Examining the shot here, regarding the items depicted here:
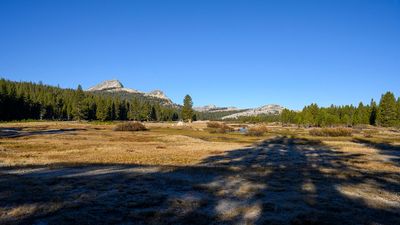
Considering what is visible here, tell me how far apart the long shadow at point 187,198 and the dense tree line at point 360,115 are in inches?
4549

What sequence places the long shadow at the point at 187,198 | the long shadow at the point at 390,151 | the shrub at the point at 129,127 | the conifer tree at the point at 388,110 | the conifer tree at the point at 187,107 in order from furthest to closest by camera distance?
1. the conifer tree at the point at 187,107
2. the conifer tree at the point at 388,110
3. the shrub at the point at 129,127
4. the long shadow at the point at 390,151
5. the long shadow at the point at 187,198

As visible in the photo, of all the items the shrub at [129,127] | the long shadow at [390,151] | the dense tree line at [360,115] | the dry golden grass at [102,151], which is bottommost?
the dry golden grass at [102,151]

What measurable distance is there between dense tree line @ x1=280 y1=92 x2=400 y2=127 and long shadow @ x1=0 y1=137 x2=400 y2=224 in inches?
4549

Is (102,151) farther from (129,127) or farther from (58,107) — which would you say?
(58,107)

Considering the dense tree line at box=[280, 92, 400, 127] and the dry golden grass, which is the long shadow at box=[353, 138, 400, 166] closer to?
the dry golden grass

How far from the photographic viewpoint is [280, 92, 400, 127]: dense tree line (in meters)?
122

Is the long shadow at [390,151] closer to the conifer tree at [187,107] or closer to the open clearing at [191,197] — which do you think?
the open clearing at [191,197]

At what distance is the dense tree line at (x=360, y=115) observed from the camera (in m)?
122

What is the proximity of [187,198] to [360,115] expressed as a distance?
160 metres

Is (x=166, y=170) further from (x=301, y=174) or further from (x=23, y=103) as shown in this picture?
(x=23, y=103)

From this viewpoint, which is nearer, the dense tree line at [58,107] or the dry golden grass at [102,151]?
the dry golden grass at [102,151]

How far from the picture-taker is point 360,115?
154375 millimetres

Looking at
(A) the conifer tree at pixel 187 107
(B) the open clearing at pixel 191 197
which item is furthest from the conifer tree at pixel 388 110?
(B) the open clearing at pixel 191 197

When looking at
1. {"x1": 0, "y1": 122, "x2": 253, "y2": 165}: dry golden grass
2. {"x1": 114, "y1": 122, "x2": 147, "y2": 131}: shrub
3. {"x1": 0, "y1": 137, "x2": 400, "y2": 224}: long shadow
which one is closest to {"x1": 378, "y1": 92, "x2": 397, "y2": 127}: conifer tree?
{"x1": 114, "y1": 122, "x2": 147, "y2": 131}: shrub
